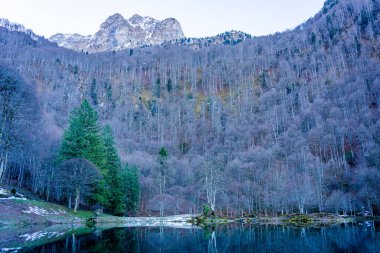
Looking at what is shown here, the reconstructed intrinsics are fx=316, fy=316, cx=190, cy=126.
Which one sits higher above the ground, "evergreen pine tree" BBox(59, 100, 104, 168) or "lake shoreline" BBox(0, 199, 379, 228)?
"evergreen pine tree" BBox(59, 100, 104, 168)

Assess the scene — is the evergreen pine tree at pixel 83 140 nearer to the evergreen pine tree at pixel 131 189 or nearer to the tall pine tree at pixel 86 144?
the tall pine tree at pixel 86 144

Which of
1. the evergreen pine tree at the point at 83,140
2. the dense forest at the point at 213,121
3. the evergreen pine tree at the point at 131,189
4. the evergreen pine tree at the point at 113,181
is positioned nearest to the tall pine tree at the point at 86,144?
the evergreen pine tree at the point at 83,140

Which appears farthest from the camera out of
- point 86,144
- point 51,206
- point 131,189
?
point 131,189

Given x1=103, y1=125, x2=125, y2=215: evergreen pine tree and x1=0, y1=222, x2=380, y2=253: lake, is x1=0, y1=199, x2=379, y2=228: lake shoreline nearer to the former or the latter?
x1=103, y1=125, x2=125, y2=215: evergreen pine tree

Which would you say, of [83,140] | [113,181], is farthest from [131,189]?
[83,140]

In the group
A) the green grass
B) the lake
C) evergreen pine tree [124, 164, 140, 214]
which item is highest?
evergreen pine tree [124, 164, 140, 214]

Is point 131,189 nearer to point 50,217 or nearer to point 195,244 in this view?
point 50,217

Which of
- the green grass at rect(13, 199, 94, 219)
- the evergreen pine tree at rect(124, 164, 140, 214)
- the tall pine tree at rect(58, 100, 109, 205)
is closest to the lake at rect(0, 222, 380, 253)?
the green grass at rect(13, 199, 94, 219)

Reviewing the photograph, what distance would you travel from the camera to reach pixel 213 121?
413 feet

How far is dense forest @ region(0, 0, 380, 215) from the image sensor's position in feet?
172

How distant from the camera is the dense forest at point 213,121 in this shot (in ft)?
172

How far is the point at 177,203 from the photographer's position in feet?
229

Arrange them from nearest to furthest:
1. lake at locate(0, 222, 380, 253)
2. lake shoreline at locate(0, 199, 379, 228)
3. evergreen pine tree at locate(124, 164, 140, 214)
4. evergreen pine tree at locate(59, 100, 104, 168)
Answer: lake at locate(0, 222, 380, 253), lake shoreline at locate(0, 199, 379, 228), evergreen pine tree at locate(59, 100, 104, 168), evergreen pine tree at locate(124, 164, 140, 214)

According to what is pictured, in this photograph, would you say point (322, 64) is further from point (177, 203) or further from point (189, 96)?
point (177, 203)
